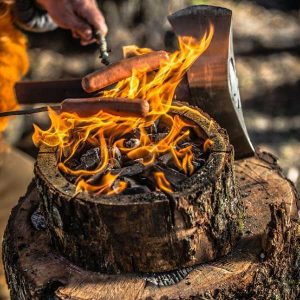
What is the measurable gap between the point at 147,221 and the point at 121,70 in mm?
854

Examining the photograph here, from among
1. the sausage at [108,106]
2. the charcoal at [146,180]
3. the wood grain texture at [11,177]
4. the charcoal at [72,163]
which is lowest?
the wood grain texture at [11,177]

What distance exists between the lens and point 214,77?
3.39 m

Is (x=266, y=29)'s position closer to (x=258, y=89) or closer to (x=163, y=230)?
(x=258, y=89)

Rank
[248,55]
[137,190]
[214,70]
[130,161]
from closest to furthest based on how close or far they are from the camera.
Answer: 1. [137,190]
2. [130,161]
3. [214,70]
4. [248,55]

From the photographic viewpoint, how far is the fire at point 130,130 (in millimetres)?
2852

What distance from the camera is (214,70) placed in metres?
3.38

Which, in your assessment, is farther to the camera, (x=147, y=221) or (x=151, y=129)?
(x=151, y=129)

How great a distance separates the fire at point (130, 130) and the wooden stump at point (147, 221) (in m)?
0.08

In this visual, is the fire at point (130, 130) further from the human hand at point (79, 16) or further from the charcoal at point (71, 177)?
the human hand at point (79, 16)

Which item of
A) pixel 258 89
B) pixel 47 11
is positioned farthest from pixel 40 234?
pixel 258 89

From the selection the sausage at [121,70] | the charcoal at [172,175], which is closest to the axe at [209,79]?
the sausage at [121,70]

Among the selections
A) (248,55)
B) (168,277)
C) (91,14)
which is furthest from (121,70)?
(248,55)

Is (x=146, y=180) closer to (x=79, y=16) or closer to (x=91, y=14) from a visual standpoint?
(x=91, y=14)

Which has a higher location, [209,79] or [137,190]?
[209,79]
